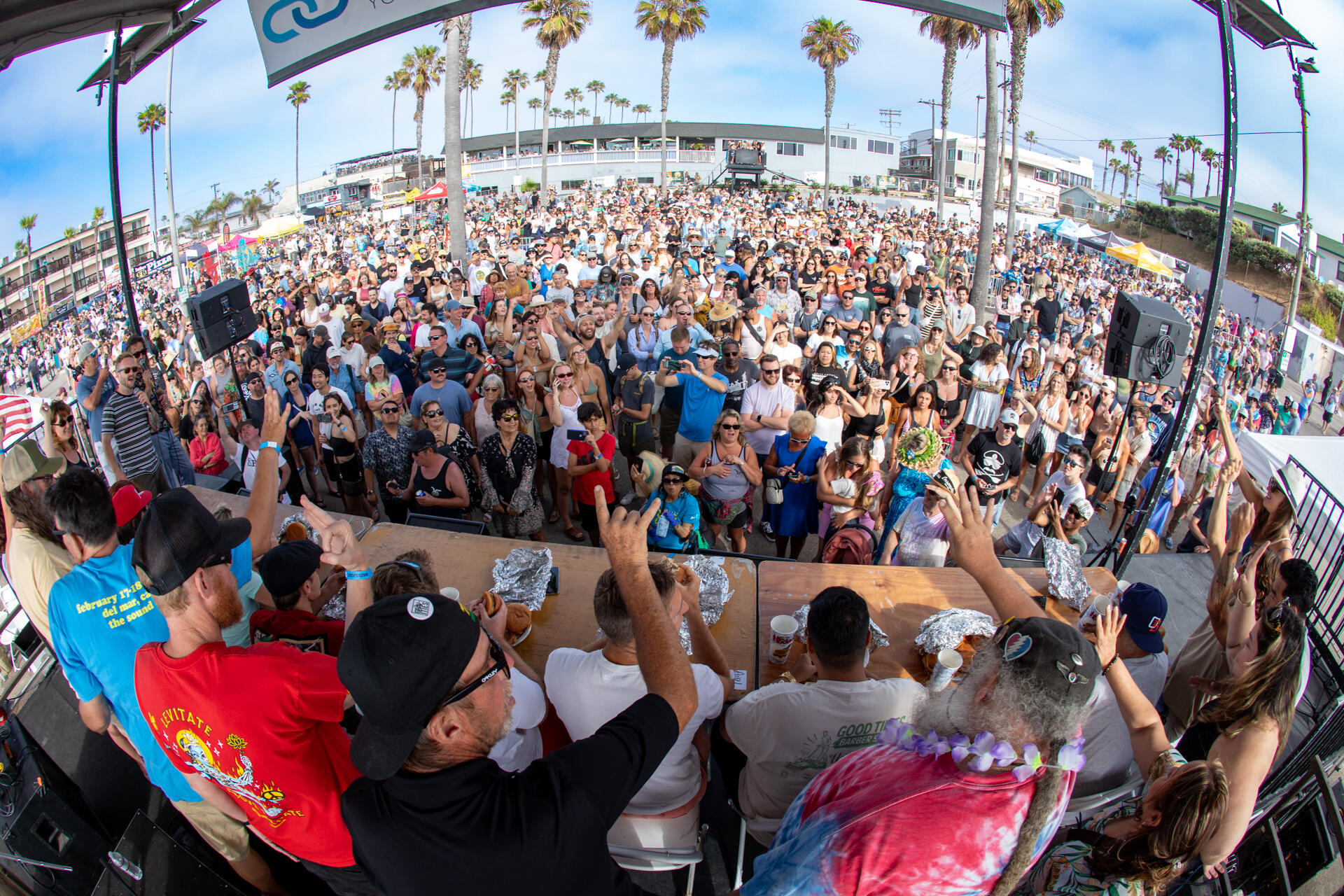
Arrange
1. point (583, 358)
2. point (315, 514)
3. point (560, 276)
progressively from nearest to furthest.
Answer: point (315, 514) → point (583, 358) → point (560, 276)

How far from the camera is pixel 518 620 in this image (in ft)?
10.1

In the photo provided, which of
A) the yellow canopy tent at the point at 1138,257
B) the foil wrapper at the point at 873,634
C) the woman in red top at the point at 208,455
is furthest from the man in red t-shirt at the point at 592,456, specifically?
the yellow canopy tent at the point at 1138,257

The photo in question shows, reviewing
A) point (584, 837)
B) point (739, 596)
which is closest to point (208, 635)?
point (584, 837)

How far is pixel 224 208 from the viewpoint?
88.2 meters

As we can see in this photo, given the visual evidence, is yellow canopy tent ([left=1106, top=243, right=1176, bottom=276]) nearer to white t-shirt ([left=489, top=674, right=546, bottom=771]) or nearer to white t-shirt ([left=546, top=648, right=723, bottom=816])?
white t-shirt ([left=546, top=648, right=723, bottom=816])

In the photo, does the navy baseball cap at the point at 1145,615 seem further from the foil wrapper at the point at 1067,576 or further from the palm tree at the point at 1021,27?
the palm tree at the point at 1021,27

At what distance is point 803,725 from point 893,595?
1.38 metres

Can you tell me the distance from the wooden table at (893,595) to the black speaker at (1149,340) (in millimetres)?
1359

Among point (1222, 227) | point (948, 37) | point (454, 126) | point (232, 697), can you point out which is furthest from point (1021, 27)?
point (232, 697)

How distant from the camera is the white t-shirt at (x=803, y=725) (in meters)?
2.17

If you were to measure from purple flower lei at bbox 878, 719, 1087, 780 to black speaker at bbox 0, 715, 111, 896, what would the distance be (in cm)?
320

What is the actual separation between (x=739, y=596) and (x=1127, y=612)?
1717 mm

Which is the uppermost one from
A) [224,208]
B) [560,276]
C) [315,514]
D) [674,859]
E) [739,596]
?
[224,208]

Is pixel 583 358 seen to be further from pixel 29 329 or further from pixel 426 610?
pixel 29 329
